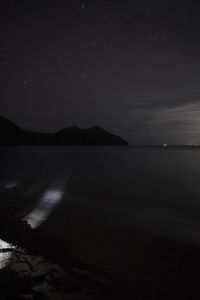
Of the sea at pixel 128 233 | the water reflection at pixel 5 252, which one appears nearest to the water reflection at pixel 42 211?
the sea at pixel 128 233

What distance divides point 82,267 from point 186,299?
3.90 m

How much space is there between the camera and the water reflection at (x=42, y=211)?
18.2 meters

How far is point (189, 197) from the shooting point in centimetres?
3061

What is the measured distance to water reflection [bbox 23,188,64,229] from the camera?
18.2 metres

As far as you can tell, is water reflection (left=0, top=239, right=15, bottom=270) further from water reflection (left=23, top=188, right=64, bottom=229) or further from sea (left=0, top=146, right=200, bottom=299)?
water reflection (left=23, top=188, right=64, bottom=229)

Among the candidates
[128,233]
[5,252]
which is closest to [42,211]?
[128,233]

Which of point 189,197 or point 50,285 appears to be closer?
point 50,285

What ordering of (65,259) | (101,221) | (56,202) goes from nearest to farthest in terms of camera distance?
(65,259) → (101,221) → (56,202)

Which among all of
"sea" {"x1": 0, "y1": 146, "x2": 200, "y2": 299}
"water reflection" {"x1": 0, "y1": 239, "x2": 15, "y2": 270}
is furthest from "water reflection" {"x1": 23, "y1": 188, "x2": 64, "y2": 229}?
"water reflection" {"x1": 0, "y1": 239, "x2": 15, "y2": 270}

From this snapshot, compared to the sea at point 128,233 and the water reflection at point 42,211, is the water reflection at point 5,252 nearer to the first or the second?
the sea at point 128,233

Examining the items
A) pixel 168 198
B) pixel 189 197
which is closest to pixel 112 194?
pixel 168 198

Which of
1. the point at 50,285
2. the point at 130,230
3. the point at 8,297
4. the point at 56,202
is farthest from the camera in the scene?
the point at 56,202

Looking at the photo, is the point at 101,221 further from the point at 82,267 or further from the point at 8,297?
the point at 8,297

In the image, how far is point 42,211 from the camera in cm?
2147
